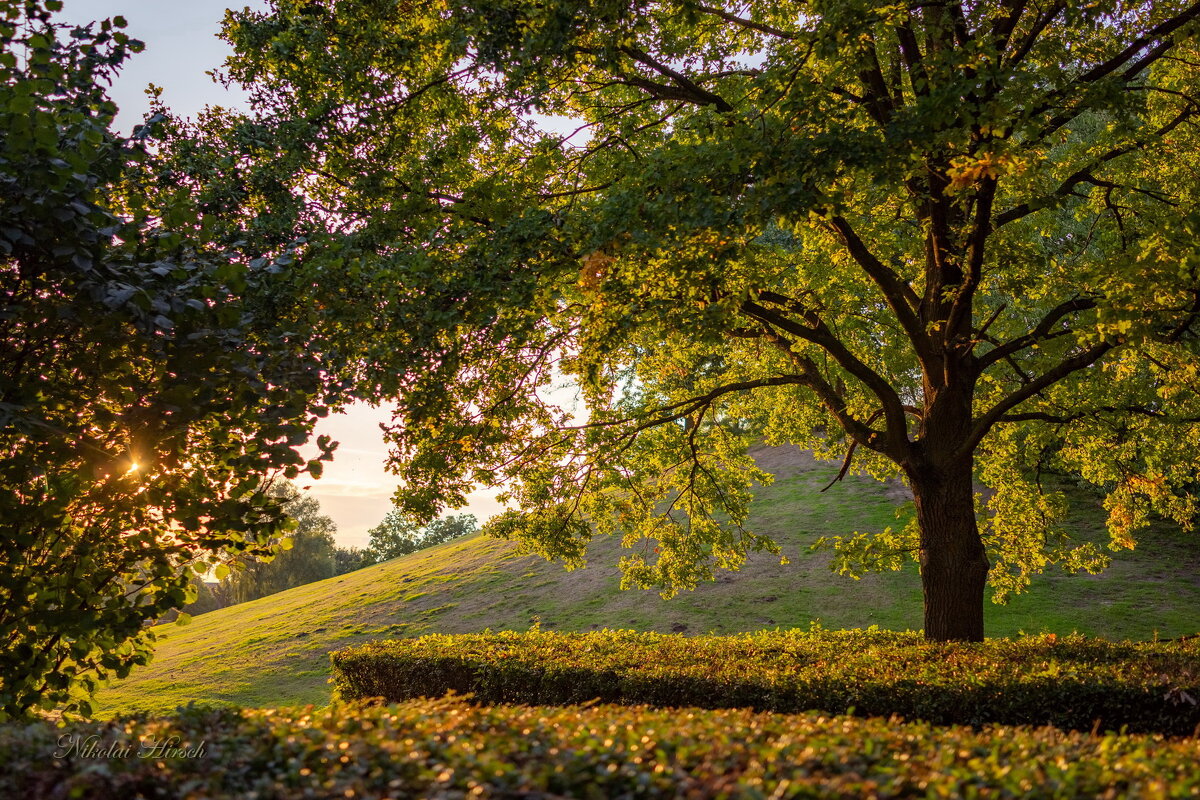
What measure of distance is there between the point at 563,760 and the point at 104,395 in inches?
198

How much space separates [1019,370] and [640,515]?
7533 mm

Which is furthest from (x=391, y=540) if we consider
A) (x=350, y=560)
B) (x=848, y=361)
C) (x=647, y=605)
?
(x=848, y=361)

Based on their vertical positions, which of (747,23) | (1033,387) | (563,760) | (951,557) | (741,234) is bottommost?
(563,760)

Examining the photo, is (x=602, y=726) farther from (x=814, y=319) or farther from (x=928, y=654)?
(x=814, y=319)

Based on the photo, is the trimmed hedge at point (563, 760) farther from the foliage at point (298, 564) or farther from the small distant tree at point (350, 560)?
the small distant tree at point (350, 560)

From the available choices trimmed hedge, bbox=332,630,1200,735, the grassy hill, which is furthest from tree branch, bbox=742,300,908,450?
the grassy hill

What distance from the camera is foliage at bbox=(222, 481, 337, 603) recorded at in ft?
164

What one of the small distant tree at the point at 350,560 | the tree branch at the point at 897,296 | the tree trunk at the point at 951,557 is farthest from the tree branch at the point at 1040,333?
the small distant tree at the point at 350,560

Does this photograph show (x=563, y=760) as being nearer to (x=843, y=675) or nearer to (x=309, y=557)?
(x=843, y=675)

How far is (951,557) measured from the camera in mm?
11547

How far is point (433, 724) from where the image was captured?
14.9 feet

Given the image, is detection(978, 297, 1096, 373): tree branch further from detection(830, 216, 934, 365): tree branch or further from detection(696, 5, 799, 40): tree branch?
detection(696, 5, 799, 40): tree branch

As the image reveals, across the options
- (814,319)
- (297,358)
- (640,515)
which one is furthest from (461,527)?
(297,358)

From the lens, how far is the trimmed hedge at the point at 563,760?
3.59 m
